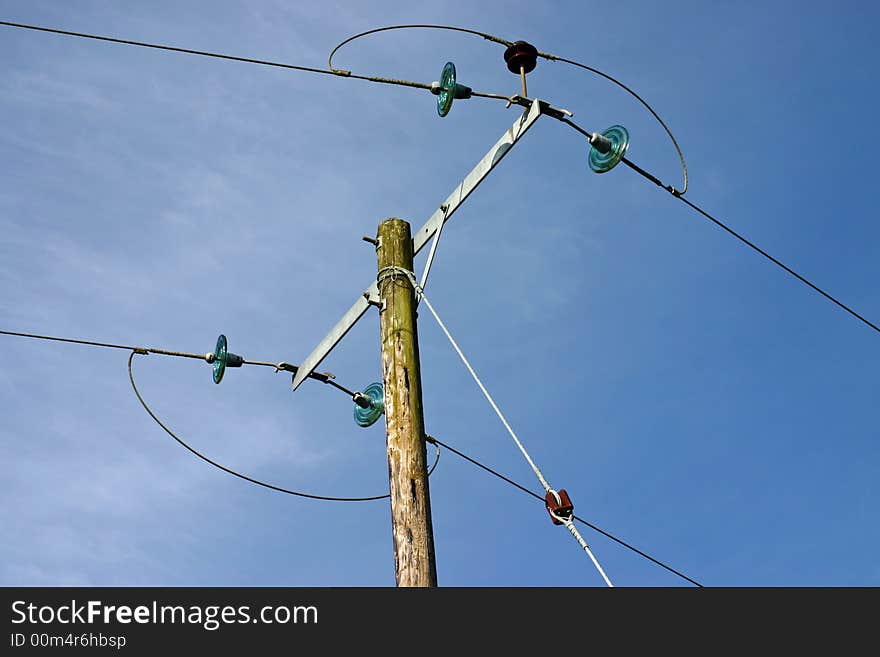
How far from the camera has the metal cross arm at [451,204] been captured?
25.2ft

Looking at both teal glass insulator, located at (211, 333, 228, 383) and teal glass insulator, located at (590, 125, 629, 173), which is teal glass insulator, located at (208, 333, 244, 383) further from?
teal glass insulator, located at (590, 125, 629, 173)

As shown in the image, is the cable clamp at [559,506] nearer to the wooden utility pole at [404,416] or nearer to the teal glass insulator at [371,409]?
the wooden utility pole at [404,416]

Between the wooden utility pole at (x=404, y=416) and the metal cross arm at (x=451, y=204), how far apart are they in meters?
0.17

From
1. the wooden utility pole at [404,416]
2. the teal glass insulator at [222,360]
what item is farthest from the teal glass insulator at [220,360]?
the wooden utility pole at [404,416]

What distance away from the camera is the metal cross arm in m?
7.69

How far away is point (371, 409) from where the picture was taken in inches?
351

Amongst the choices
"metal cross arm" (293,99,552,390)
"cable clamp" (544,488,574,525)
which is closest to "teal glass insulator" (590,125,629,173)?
"metal cross arm" (293,99,552,390)

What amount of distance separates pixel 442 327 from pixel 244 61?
11.3 ft

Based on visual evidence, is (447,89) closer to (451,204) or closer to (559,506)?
(451,204)

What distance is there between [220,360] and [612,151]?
3826mm

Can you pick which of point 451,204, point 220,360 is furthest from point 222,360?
point 451,204

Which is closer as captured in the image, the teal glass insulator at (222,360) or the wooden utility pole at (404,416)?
the wooden utility pole at (404,416)

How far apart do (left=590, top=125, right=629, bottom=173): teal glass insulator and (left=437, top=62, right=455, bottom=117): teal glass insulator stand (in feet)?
3.51
